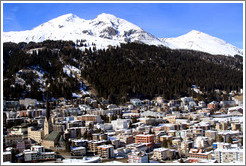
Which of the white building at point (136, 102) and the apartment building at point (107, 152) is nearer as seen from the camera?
the apartment building at point (107, 152)

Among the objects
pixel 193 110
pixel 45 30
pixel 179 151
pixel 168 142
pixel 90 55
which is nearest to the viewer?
pixel 179 151

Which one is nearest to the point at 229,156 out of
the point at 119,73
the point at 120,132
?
the point at 120,132

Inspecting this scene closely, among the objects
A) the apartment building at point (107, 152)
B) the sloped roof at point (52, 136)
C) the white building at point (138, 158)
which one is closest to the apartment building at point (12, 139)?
the sloped roof at point (52, 136)

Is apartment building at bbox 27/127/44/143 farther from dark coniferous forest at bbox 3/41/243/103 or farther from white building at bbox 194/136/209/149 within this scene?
dark coniferous forest at bbox 3/41/243/103

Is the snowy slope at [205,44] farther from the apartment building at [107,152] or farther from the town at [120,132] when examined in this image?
the apartment building at [107,152]

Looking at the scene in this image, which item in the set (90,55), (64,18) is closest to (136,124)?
(90,55)

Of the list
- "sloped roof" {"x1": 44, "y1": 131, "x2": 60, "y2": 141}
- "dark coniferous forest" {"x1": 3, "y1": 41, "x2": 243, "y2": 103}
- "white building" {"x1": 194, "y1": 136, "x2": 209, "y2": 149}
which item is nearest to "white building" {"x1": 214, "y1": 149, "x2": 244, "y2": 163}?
"white building" {"x1": 194, "y1": 136, "x2": 209, "y2": 149}

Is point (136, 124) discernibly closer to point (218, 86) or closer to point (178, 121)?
point (178, 121)
